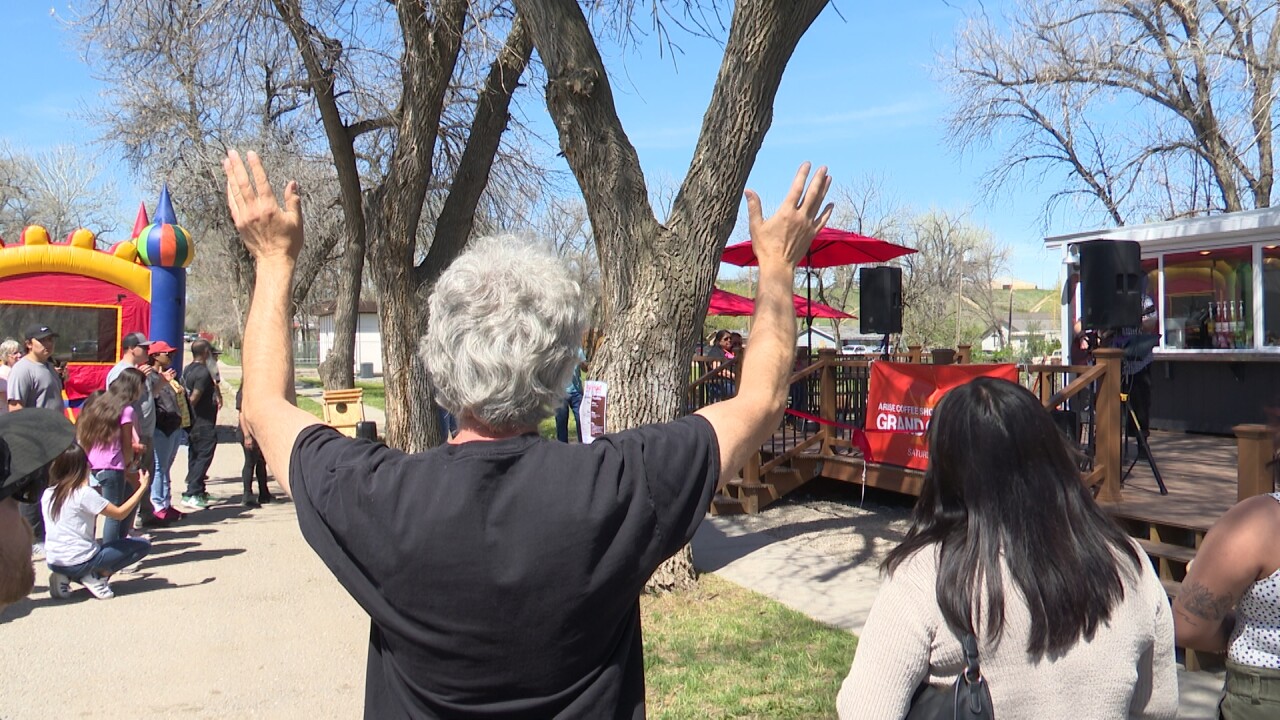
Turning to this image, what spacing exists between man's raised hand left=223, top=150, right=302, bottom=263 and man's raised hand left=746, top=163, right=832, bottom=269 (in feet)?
3.11

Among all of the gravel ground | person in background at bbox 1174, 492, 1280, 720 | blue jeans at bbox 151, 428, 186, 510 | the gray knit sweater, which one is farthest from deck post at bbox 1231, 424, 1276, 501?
blue jeans at bbox 151, 428, 186, 510

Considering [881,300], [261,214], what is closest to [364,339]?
[881,300]

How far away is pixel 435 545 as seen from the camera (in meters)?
1.56

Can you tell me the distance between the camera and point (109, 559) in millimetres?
7062

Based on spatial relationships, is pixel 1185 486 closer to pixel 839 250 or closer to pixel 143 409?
pixel 839 250

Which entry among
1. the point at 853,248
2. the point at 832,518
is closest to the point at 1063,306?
the point at 853,248

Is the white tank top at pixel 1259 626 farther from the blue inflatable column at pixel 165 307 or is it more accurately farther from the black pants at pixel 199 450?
the blue inflatable column at pixel 165 307

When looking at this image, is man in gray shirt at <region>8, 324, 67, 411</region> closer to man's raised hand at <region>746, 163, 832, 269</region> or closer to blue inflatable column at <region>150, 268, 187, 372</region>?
blue inflatable column at <region>150, 268, 187, 372</region>

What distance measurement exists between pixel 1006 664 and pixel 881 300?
11.4 metres

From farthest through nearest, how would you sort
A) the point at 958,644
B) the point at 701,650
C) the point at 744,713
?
the point at 701,650, the point at 744,713, the point at 958,644

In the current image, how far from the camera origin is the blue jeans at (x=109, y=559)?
688 cm

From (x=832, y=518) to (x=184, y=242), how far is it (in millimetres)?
11235

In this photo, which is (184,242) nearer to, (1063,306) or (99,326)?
(99,326)

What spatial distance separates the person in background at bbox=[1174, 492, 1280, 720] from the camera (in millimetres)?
2236
